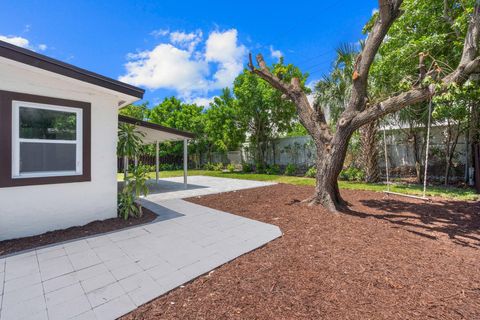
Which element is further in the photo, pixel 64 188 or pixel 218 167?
pixel 218 167

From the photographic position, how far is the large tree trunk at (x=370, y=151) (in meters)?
9.69

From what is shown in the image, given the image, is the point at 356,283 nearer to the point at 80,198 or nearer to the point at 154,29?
the point at 80,198

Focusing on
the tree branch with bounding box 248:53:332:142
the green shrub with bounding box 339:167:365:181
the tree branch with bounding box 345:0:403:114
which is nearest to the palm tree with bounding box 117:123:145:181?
the tree branch with bounding box 248:53:332:142

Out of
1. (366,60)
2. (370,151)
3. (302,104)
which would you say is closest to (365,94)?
(366,60)

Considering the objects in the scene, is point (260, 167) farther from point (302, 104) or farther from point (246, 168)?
point (302, 104)

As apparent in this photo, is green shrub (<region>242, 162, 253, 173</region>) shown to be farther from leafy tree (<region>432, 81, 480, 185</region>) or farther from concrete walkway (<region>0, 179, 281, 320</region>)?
concrete walkway (<region>0, 179, 281, 320</region>)

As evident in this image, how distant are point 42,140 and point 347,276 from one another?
18.5 feet

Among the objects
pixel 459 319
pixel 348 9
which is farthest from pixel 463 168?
pixel 459 319

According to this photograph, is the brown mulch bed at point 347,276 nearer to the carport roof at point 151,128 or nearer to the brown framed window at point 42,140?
the brown framed window at point 42,140

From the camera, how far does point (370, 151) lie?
9.73 metres

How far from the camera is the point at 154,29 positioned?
31.9 feet

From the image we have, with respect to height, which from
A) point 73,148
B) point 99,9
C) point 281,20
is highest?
point 281,20

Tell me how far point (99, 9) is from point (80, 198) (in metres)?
6.24

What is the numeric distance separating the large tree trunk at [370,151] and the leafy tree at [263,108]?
18.4 feet
